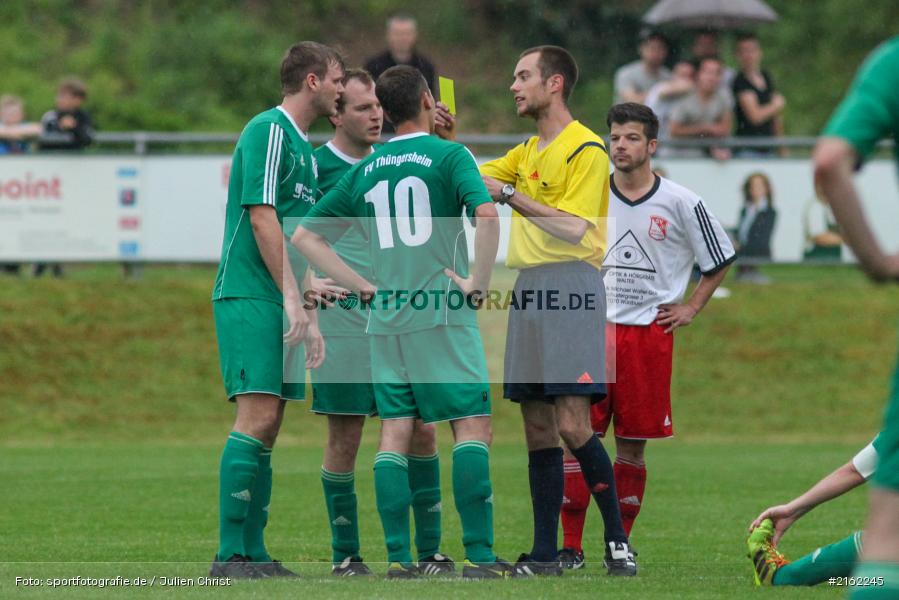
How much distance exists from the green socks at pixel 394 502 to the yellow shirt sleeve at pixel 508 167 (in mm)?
1702

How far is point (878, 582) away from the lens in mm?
3701

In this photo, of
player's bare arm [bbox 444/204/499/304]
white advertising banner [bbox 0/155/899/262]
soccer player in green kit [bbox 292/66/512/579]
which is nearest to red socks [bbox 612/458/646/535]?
soccer player in green kit [bbox 292/66/512/579]

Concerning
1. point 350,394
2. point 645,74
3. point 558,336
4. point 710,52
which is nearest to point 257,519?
point 350,394

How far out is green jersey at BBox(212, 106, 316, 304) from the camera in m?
6.89

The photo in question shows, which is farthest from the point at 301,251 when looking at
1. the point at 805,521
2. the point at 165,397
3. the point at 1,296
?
the point at 1,296

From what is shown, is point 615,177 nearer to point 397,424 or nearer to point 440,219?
point 440,219

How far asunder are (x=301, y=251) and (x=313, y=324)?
399 millimetres

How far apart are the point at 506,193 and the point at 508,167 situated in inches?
21.2

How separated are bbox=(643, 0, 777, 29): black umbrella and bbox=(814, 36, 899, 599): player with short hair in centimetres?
1840

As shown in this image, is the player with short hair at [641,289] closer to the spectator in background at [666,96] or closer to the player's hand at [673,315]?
the player's hand at [673,315]

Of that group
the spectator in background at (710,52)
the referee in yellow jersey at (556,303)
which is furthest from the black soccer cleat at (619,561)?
the spectator in background at (710,52)

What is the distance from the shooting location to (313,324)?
6844 mm

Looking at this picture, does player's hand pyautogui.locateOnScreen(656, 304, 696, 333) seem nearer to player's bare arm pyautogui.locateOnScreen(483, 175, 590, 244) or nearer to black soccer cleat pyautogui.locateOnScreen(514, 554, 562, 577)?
player's bare arm pyautogui.locateOnScreen(483, 175, 590, 244)

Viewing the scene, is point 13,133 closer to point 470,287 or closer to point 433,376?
point 433,376
